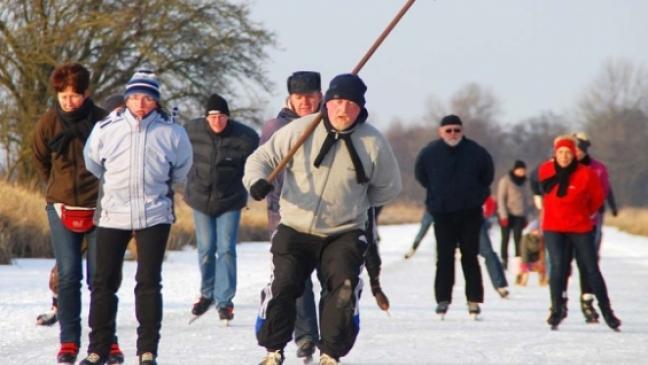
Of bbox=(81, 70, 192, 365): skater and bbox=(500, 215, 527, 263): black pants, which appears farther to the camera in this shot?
bbox=(500, 215, 527, 263): black pants

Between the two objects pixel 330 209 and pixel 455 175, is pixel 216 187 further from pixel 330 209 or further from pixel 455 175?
pixel 330 209

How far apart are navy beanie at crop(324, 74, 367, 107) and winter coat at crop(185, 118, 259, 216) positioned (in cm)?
377

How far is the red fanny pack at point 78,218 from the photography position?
7414mm

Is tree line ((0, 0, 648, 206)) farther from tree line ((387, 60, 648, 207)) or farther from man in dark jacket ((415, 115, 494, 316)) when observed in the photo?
tree line ((387, 60, 648, 207))

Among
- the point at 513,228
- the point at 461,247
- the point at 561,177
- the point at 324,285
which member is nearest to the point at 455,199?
the point at 461,247

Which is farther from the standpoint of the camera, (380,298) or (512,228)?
(512,228)

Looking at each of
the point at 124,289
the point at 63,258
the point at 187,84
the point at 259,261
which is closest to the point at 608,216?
the point at 187,84

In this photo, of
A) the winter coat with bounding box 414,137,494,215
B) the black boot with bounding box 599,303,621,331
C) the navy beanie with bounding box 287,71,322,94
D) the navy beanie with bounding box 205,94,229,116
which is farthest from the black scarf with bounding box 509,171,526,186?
the navy beanie with bounding box 287,71,322,94

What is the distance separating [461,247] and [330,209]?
456 cm

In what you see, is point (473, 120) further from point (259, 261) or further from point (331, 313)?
point (331, 313)

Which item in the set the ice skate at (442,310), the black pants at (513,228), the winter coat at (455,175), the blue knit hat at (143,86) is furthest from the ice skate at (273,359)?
the black pants at (513,228)

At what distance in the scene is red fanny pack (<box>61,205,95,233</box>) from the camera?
7414mm

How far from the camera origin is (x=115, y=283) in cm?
714

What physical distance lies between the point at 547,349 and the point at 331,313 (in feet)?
8.10
